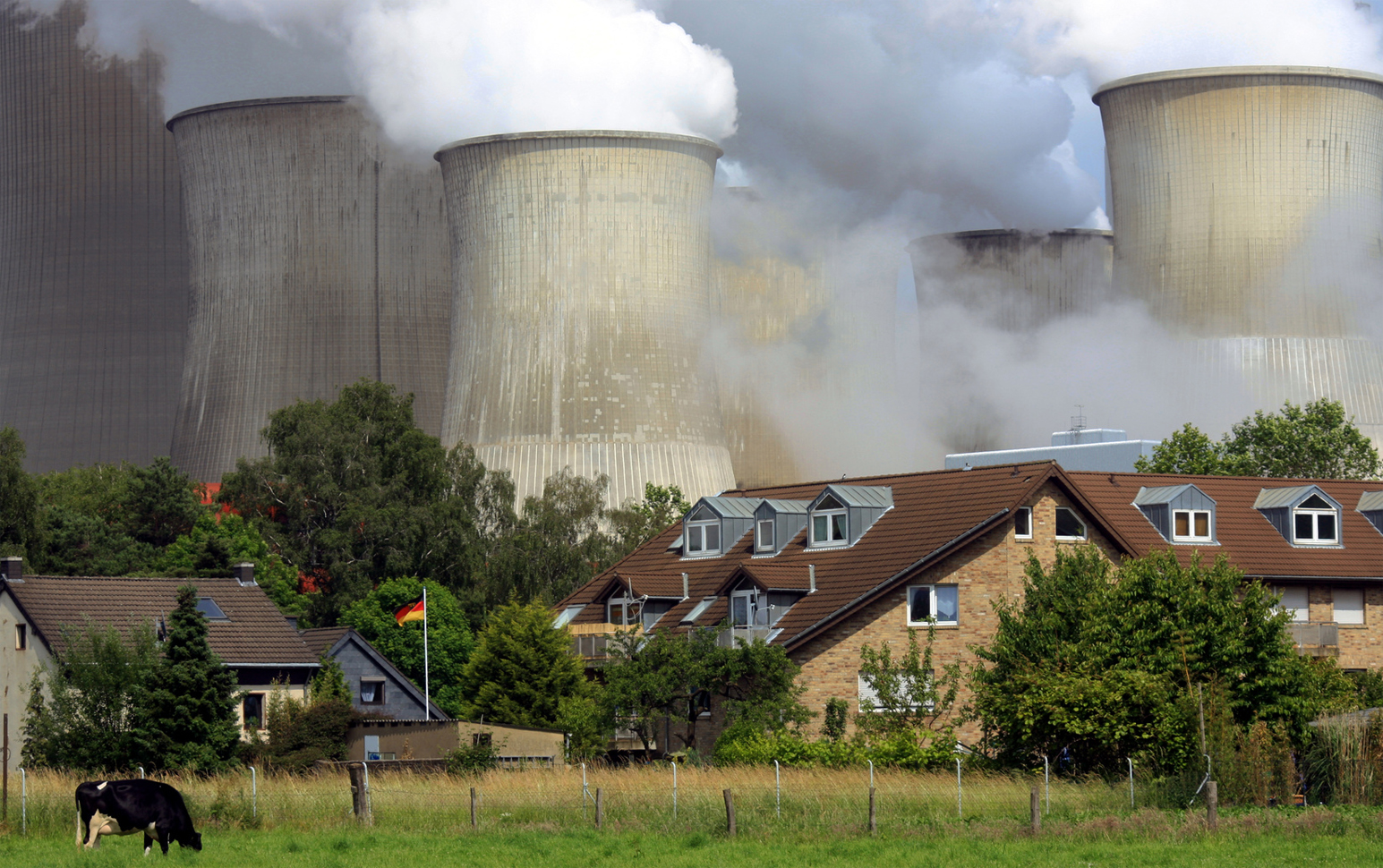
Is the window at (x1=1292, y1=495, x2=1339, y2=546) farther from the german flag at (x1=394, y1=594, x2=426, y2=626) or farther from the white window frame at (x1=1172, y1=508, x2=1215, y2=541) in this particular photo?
the german flag at (x1=394, y1=594, x2=426, y2=626)

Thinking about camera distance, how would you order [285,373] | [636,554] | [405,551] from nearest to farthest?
[636,554] < [405,551] < [285,373]

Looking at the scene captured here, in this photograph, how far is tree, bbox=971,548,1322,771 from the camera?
23.9m

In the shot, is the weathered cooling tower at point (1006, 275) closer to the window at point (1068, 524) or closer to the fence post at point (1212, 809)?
the window at point (1068, 524)

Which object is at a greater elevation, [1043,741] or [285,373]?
[285,373]

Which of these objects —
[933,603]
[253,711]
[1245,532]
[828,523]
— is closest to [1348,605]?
[1245,532]

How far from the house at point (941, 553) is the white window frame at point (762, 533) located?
3cm

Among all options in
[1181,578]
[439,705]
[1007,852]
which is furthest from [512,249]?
[1007,852]

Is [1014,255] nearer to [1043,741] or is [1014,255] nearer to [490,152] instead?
[490,152]

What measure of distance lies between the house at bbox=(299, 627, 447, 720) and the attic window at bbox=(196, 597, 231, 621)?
7.75 feet

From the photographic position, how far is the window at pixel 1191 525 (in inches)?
1350

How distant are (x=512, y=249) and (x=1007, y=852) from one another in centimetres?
3973

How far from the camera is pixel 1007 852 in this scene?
1839 cm

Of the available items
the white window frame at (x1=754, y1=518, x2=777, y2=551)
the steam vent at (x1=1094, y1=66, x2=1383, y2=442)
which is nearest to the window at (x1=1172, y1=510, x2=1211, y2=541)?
the white window frame at (x1=754, y1=518, x2=777, y2=551)

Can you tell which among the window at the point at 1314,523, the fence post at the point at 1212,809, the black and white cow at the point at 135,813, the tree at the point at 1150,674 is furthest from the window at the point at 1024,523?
the black and white cow at the point at 135,813
